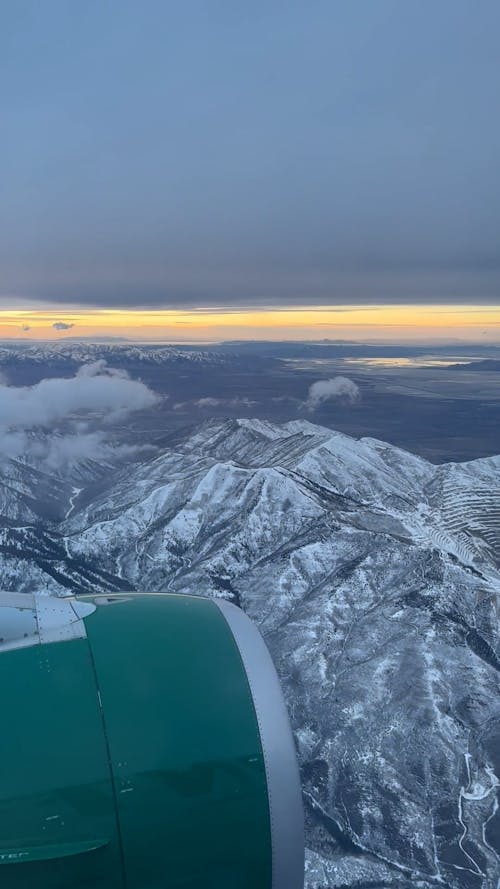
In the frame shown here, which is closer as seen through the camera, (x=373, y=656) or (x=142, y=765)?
(x=142, y=765)

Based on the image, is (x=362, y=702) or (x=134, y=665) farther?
(x=362, y=702)

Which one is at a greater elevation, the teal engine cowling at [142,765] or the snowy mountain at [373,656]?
the teal engine cowling at [142,765]

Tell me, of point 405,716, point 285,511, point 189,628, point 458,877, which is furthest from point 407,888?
point 285,511

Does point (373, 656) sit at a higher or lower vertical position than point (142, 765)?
lower

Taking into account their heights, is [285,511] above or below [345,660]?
above

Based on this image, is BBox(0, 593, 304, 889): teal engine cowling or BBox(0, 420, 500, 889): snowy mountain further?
BBox(0, 420, 500, 889): snowy mountain

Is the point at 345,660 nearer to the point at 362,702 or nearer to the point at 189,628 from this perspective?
the point at 362,702

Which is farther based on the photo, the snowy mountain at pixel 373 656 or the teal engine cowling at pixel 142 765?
the snowy mountain at pixel 373 656

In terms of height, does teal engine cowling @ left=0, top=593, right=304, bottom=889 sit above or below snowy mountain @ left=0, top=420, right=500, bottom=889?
above
